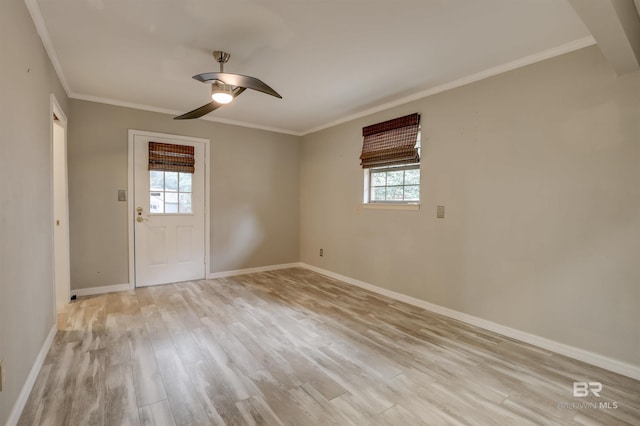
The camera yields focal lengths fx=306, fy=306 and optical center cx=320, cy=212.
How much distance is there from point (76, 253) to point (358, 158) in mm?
3824

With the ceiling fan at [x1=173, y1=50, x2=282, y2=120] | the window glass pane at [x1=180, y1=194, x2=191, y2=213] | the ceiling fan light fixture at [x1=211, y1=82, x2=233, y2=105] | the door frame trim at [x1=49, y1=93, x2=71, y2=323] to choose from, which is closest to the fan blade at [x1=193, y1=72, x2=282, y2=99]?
the ceiling fan at [x1=173, y1=50, x2=282, y2=120]

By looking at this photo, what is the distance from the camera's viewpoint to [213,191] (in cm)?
471

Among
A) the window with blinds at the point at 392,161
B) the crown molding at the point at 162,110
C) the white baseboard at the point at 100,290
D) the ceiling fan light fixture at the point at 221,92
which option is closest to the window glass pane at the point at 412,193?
the window with blinds at the point at 392,161

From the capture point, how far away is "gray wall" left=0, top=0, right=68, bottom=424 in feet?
5.17

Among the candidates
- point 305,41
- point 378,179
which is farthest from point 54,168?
point 378,179

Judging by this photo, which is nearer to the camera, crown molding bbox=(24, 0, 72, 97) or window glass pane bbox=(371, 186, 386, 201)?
crown molding bbox=(24, 0, 72, 97)

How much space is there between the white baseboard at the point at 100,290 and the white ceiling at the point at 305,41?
7.90ft

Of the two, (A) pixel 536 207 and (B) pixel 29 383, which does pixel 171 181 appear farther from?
(A) pixel 536 207

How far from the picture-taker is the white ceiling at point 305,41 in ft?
6.63

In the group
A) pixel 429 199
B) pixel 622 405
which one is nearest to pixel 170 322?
pixel 429 199

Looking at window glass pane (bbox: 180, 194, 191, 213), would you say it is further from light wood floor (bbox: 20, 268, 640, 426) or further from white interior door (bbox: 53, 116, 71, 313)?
light wood floor (bbox: 20, 268, 640, 426)

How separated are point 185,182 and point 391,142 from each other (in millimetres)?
2972

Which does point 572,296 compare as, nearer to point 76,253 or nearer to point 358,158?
point 358,158

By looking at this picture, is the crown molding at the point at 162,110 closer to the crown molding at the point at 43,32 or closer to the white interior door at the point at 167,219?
the white interior door at the point at 167,219
